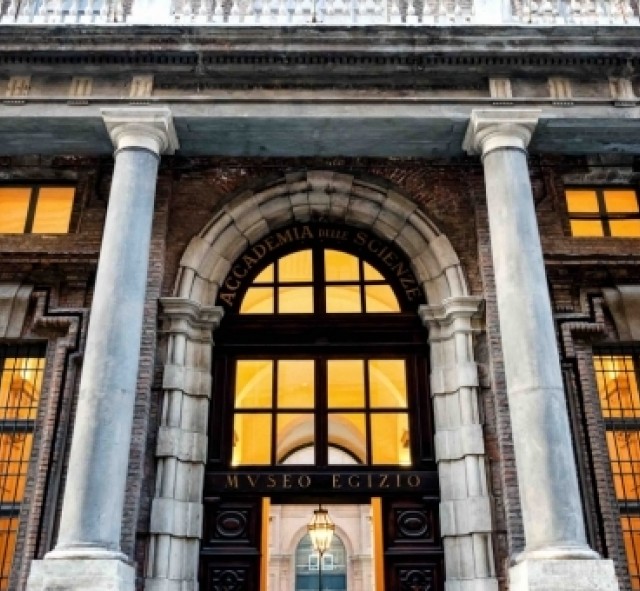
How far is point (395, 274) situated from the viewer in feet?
37.2

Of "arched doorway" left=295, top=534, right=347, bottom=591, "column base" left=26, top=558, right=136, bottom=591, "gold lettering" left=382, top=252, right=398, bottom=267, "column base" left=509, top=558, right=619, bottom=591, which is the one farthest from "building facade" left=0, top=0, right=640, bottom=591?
"arched doorway" left=295, top=534, right=347, bottom=591

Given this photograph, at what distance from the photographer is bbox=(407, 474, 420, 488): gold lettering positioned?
10000 millimetres

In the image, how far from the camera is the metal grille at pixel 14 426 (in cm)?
956

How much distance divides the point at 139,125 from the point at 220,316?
265cm

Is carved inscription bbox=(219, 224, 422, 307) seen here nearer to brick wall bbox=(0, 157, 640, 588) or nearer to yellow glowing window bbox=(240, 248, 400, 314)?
yellow glowing window bbox=(240, 248, 400, 314)

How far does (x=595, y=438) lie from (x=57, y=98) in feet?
25.6

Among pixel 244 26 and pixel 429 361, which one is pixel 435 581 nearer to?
pixel 429 361

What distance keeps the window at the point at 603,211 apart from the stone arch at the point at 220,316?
75.9 inches

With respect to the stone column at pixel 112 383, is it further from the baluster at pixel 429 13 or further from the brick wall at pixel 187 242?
the baluster at pixel 429 13

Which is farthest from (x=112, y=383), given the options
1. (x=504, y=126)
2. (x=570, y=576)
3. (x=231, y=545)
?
(x=504, y=126)

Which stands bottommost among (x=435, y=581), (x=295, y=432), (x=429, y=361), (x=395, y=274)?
(x=435, y=581)

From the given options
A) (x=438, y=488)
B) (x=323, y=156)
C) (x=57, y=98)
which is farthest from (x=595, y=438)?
Answer: (x=57, y=98)

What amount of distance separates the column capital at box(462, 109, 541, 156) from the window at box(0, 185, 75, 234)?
5.65 meters

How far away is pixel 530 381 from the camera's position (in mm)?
8289
